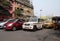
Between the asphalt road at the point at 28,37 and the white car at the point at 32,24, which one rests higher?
the white car at the point at 32,24

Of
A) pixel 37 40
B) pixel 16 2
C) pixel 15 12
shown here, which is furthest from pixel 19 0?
pixel 37 40

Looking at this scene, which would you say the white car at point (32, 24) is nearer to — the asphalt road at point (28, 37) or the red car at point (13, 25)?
the red car at point (13, 25)

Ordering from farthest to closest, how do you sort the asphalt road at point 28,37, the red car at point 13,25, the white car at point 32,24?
the red car at point 13,25 → the white car at point 32,24 → the asphalt road at point 28,37

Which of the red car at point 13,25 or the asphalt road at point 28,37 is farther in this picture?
the red car at point 13,25

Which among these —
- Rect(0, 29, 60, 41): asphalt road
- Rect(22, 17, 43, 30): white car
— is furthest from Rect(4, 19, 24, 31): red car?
Rect(0, 29, 60, 41): asphalt road

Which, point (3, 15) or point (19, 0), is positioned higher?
point (19, 0)

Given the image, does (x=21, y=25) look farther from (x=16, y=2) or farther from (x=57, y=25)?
(x=16, y=2)

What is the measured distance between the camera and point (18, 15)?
202 feet

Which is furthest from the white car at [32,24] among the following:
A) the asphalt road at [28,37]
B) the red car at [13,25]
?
the asphalt road at [28,37]

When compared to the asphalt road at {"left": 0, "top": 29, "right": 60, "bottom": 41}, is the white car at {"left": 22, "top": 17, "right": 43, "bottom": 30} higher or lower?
higher

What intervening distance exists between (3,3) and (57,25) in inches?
907

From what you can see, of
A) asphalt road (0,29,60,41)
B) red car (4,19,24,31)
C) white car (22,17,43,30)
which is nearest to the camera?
asphalt road (0,29,60,41)

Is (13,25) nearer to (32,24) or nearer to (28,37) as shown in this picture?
(32,24)

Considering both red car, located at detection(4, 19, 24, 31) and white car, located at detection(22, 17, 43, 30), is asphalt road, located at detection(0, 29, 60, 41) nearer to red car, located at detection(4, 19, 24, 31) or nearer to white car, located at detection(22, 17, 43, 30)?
white car, located at detection(22, 17, 43, 30)
